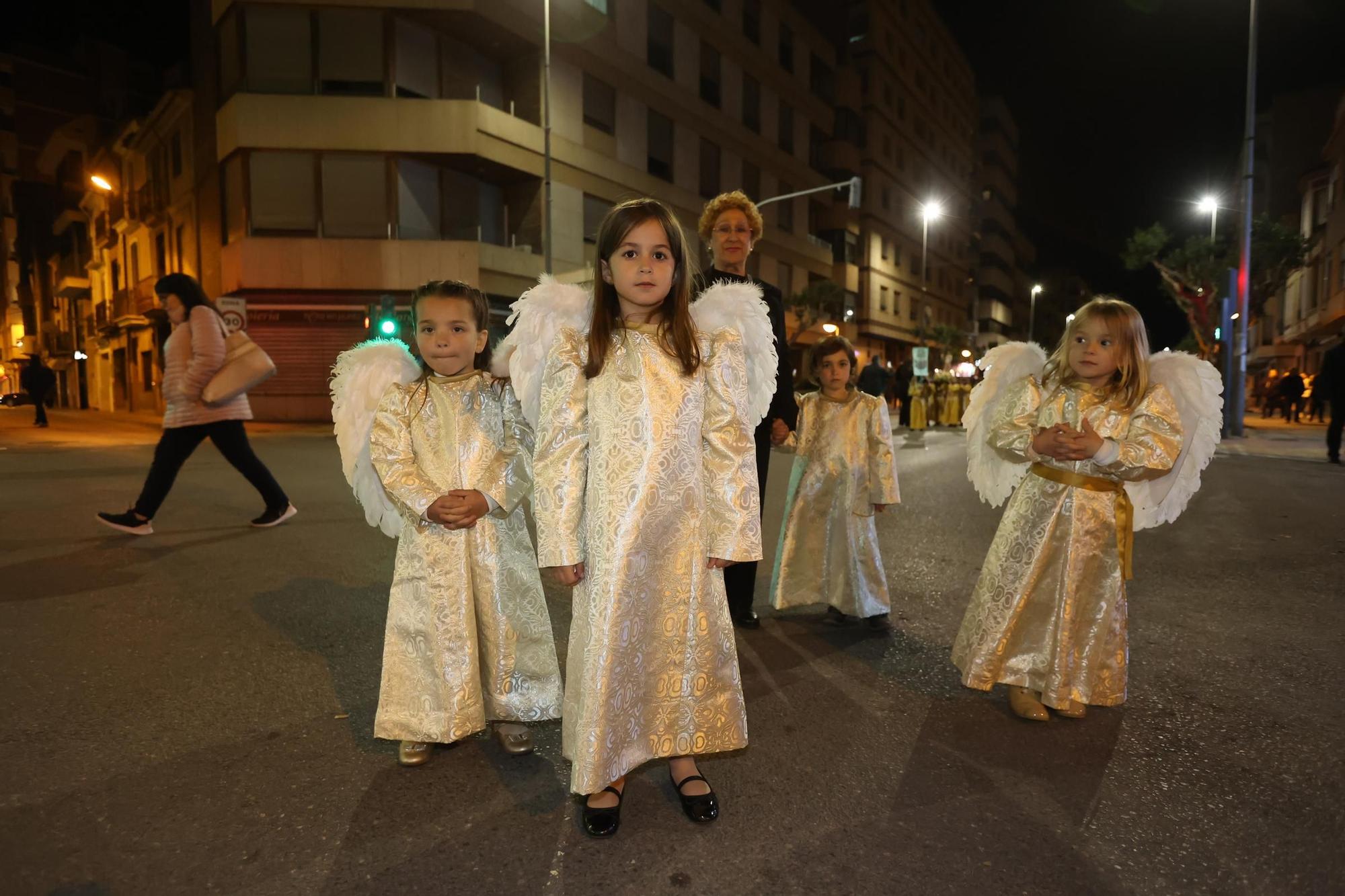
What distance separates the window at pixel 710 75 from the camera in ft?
99.7

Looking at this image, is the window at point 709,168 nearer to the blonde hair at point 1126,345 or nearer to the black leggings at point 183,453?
the black leggings at point 183,453

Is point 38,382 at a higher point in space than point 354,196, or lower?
lower

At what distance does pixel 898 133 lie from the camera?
4662 cm

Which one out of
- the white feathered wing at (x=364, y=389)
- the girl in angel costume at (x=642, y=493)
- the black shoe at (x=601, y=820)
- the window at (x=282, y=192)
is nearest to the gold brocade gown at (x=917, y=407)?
the window at (x=282, y=192)

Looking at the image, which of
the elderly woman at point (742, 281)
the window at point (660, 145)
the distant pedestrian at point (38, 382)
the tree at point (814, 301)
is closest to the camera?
the elderly woman at point (742, 281)

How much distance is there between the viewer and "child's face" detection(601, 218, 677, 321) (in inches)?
90.7

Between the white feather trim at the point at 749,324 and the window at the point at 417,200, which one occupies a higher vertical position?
the window at the point at 417,200

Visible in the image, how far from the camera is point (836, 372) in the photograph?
176 inches

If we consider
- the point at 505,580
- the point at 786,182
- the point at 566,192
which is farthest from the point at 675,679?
the point at 786,182

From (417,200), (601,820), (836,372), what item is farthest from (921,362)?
(601,820)

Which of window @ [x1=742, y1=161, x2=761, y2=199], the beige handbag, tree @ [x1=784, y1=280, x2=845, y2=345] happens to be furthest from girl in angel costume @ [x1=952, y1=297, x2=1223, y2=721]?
window @ [x1=742, y1=161, x2=761, y2=199]

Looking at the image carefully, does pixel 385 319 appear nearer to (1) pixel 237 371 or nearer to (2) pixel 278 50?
(1) pixel 237 371

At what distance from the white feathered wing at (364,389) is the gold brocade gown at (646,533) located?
0.85 meters

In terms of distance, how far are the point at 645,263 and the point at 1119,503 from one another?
6.93 ft
